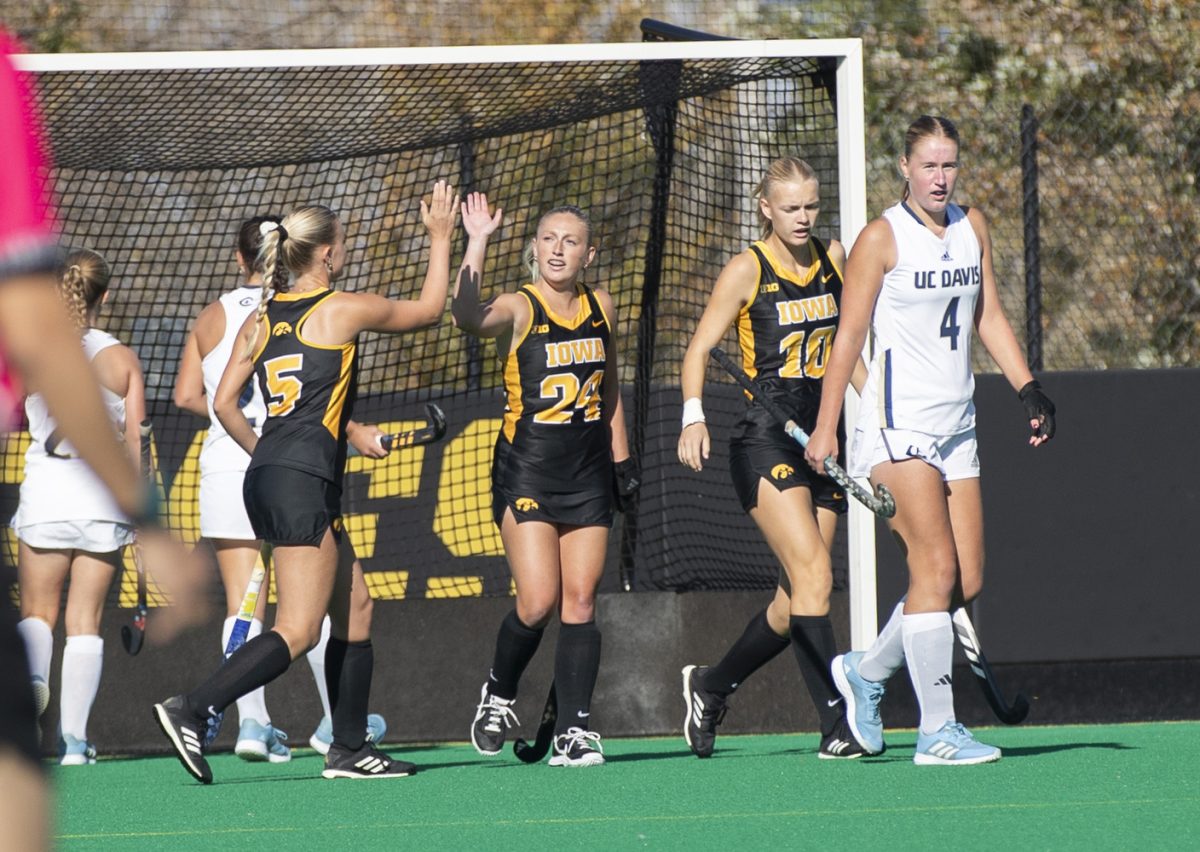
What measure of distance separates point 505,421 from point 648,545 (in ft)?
6.09

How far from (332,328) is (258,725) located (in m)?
1.92

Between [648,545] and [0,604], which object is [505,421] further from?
[0,604]

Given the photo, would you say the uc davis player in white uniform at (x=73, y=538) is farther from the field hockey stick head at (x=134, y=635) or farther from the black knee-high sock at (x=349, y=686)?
the black knee-high sock at (x=349, y=686)

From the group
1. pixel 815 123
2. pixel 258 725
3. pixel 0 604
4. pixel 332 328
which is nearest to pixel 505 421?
pixel 332 328

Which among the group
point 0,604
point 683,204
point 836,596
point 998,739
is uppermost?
point 683,204

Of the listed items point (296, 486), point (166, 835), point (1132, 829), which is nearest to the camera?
point (1132, 829)

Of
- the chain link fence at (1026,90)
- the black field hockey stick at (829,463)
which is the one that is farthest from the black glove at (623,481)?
the chain link fence at (1026,90)

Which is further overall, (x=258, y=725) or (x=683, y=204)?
(x=683, y=204)

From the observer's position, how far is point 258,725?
725 cm

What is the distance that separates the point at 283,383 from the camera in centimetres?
617

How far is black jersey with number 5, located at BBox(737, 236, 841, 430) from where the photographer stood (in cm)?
670

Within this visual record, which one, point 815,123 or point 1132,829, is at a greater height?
point 815,123

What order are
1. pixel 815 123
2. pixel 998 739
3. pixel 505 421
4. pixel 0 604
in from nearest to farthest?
pixel 0 604 → pixel 505 421 → pixel 998 739 → pixel 815 123

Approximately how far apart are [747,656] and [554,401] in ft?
3.90
